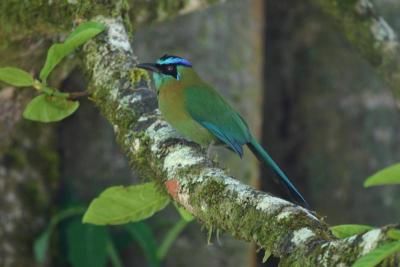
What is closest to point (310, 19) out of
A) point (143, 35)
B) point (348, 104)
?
point (348, 104)

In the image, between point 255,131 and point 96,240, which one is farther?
point 255,131

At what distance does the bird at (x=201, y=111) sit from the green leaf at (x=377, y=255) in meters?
1.73

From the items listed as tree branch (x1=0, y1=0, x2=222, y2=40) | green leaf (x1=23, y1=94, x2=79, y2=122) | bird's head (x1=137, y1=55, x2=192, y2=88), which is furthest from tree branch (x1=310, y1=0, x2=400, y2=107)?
green leaf (x1=23, y1=94, x2=79, y2=122)

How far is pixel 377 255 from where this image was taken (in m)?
1.95

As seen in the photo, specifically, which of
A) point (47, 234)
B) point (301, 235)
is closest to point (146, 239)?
point (47, 234)

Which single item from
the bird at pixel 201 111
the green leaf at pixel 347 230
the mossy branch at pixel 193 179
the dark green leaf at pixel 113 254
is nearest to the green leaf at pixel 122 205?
the mossy branch at pixel 193 179

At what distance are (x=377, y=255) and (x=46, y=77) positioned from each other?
5.12ft

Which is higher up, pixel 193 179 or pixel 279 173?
pixel 193 179

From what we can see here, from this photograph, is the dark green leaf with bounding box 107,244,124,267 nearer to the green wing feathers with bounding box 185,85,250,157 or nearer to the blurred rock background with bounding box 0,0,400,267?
Answer: the blurred rock background with bounding box 0,0,400,267

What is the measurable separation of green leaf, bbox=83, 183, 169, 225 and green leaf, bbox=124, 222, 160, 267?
218cm

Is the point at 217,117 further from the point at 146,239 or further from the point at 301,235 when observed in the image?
the point at 301,235

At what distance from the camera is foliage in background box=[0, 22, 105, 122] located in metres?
3.07

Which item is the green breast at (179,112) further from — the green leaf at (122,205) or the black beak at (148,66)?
the green leaf at (122,205)

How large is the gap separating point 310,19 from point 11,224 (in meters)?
2.57
